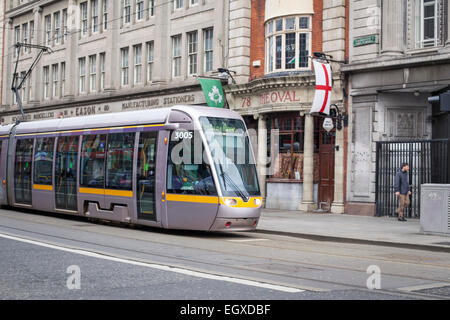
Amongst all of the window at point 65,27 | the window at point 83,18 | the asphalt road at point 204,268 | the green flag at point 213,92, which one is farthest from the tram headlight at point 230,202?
the window at point 65,27

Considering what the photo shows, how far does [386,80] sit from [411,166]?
10.3 ft

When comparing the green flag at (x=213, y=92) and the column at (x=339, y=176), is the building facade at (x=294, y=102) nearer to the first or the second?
the column at (x=339, y=176)

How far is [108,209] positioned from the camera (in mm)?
16547

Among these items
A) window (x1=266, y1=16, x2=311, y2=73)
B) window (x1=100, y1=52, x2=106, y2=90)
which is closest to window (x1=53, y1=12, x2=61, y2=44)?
window (x1=100, y1=52, x2=106, y2=90)

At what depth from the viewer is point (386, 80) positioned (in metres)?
21.2

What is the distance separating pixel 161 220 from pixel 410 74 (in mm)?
10684

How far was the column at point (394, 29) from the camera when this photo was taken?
2108cm

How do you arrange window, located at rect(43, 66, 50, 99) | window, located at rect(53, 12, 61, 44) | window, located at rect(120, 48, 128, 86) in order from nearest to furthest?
window, located at rect(120, 48, 128, 86), window, located at rect(53, 12, 61, 44), window, located at rect(43, 66, 50, 99)

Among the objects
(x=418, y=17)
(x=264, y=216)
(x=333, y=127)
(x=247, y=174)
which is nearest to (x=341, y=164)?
(x=333, y=127)

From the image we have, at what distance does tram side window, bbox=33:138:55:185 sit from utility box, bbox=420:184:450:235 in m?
11.4

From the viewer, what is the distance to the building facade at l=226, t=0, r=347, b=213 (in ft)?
75.6

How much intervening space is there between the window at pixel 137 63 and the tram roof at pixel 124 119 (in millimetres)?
12062

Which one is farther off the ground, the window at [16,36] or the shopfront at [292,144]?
the window at [16,36]

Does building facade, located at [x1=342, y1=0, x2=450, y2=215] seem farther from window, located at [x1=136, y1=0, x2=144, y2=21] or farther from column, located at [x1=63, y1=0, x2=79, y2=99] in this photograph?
column, located at [x1=63, y1=0, x2=79, y2=99]
